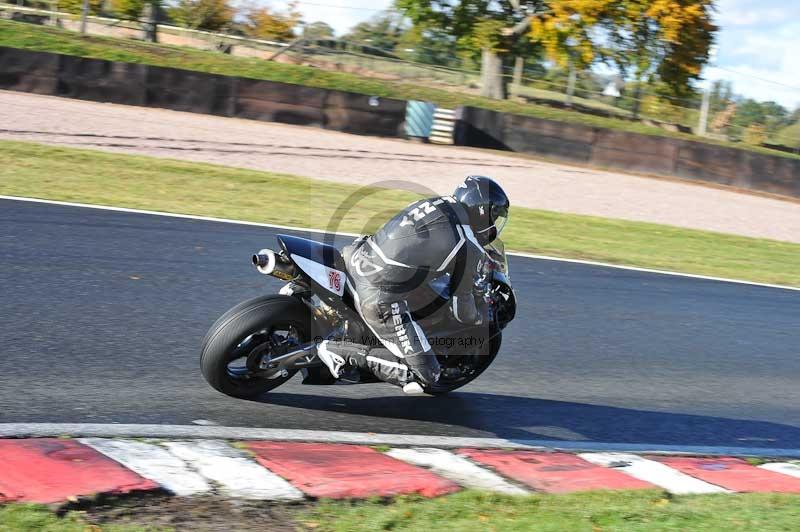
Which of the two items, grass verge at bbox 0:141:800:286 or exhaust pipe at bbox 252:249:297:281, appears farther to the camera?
grass verge at bbox 0:141:800:286

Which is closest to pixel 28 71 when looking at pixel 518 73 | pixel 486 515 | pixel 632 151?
pixel 632 151

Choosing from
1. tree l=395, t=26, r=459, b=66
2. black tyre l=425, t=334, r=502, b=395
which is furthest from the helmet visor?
tree l=395, t=26, r=459, b=66

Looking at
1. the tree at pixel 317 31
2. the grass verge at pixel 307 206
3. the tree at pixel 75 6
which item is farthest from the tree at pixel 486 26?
the grass verge at pixel 307 206

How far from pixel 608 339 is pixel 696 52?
2639 centimetres

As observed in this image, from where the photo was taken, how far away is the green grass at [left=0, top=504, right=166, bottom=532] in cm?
346

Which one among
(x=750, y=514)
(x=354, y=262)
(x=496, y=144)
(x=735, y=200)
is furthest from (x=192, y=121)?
(x=750, y=514)

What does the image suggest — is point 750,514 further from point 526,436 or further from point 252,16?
point 252,16

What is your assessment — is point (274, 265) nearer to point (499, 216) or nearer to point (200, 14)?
point (499, 216)

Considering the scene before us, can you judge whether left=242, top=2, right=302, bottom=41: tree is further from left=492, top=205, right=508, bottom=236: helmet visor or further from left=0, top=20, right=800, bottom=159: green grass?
left=492, top=205, right=508, bottom=236: helmet visor

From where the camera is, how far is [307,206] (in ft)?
46.5

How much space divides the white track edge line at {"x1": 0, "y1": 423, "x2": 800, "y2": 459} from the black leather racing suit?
42 cm

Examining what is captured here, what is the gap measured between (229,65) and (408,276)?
26.7 m

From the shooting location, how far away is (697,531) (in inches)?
165

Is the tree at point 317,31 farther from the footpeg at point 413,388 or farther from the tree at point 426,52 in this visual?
the footpeg at point 413,388
